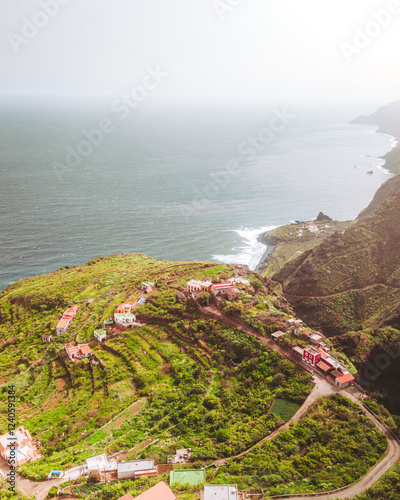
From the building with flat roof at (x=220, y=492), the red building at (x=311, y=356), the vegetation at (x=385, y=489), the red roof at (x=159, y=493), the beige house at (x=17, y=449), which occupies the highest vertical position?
the red building at (x=311, y=356)

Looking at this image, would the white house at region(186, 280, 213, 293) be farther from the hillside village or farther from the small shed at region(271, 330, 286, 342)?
the small shed at region(271, 330, 286, 342)

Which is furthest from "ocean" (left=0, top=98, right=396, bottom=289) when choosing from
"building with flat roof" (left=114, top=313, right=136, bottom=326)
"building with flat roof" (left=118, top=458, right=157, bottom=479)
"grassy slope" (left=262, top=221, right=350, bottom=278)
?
"building with flat roof" (left=118, top=458, right=157, bottom=479)

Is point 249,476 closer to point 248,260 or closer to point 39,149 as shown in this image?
point 248,260

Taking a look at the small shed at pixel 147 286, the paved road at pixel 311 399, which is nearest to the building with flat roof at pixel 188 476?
the paved road at pixel 311 399

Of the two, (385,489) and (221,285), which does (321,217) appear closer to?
(221,285)

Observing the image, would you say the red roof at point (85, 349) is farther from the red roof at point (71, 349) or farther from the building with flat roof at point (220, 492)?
the building with flat roof at point (220, 492)

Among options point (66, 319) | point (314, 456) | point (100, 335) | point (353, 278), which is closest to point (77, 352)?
point (100, 335)
